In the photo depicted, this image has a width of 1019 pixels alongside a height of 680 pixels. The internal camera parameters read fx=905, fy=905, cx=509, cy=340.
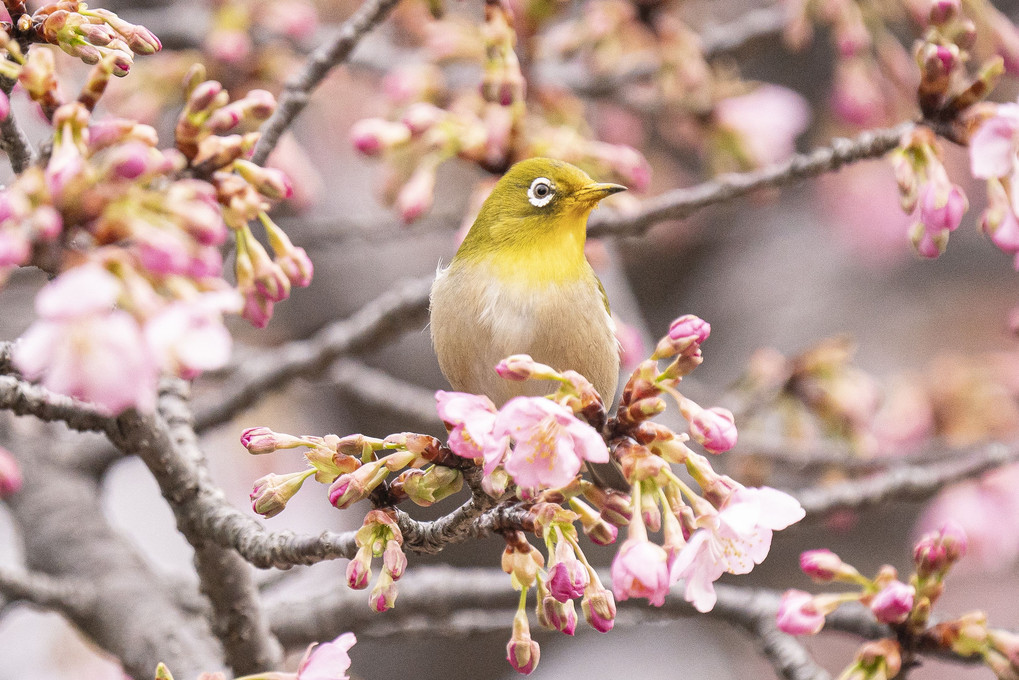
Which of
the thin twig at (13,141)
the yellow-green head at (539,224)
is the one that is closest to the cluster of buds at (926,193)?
the yellow-green head at (539,224)

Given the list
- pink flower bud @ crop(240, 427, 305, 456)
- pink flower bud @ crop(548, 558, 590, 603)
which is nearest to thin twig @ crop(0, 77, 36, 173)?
pink flower bud @ crop(240, 427, 305, 456)

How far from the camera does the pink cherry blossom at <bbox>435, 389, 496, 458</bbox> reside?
1.25 m

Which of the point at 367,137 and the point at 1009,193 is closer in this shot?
the point at 1009,193

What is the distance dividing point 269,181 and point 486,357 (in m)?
0.61

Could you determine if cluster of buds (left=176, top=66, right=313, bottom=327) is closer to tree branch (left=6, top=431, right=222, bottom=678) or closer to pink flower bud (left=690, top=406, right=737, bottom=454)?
pink flower bud (left=690, top=406, right=737, bottom=454)

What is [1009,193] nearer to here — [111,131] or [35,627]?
[111,131]

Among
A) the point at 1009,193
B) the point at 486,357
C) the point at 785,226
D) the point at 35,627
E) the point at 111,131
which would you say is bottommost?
the point at 35,627

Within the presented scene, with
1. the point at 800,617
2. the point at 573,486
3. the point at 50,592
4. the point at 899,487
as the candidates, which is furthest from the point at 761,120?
the point at 50,592

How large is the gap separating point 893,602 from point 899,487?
97 centimetres

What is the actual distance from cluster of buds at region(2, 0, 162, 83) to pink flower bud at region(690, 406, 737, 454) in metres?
0.98

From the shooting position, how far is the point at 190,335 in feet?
3.29

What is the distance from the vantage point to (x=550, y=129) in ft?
9.53

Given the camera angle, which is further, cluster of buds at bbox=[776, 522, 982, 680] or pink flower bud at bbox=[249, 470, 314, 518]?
cluster of buds at bbox=[776, 522, 982, 680]

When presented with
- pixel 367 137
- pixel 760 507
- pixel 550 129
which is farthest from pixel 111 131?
pixel 550 129
